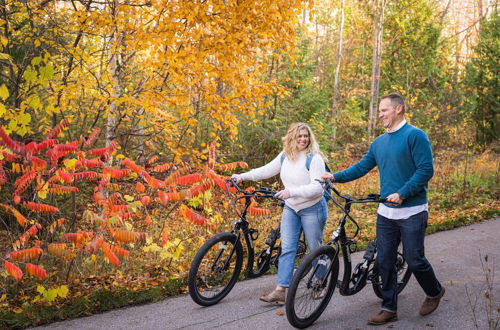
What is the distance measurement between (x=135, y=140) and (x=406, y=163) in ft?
27.1

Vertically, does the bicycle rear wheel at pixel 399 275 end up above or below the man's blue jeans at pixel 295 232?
below

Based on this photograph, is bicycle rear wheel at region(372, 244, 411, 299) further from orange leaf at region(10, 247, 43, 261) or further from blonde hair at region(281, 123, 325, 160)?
orange leaf at region(10, 247, 43, 261)

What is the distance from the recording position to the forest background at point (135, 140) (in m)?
5.44

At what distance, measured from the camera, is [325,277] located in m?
4.78

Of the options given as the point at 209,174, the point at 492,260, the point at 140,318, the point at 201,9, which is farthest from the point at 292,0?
the point at 140,318

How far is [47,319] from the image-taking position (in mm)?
4875

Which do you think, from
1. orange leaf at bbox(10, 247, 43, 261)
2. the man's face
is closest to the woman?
the man's face

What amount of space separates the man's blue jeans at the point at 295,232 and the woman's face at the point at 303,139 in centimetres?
64

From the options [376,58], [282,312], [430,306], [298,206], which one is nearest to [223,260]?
[282,312]

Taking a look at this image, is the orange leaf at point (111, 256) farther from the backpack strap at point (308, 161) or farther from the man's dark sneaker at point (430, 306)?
the man's dark sneaker at point (430, 306)

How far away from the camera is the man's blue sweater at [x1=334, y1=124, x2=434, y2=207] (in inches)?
173

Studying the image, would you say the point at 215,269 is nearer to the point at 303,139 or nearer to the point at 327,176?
the point at 327,176

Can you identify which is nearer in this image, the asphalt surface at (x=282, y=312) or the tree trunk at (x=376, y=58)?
the asphalt surface at (x=282, y=312)

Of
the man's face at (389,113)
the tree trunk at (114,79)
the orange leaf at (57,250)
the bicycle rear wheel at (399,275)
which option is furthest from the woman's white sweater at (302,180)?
the tree trunk at (114,79)
